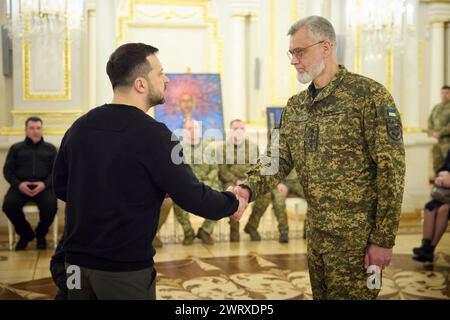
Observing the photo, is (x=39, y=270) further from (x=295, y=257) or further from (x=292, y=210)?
(x=292, y=210)

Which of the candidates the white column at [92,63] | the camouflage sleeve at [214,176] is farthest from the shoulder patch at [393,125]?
Result: the white column at [92,63]

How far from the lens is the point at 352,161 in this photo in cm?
272

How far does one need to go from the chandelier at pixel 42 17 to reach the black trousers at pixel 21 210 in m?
2.01

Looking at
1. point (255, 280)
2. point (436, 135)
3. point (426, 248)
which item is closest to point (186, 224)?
point (255, 280)

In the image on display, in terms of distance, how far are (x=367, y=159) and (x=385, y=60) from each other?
6087mm

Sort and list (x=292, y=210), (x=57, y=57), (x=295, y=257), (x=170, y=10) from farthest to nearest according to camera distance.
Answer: (x=170, y=10) → (x=292, y=210) → (x=57, y=57) → (x=295, y=257)

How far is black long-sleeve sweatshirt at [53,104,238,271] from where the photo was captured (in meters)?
2.20

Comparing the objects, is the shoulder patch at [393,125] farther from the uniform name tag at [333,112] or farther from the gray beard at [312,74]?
the gray beard at [312,74]

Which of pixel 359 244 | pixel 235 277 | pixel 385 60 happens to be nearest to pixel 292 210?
pixel 385 60

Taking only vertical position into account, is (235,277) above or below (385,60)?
below

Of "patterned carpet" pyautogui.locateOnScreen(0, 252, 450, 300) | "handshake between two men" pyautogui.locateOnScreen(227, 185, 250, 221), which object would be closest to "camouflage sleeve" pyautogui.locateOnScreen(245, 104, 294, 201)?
"handshake between two men" pyautogui.locateOnScreen(227, 185, 250, 221)

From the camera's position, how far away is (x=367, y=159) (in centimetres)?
272

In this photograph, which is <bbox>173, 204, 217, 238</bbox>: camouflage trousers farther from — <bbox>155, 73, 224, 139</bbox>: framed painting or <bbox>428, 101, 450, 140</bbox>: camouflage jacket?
<bbox>428, 101, 450, 140</bbox>: camouflage jacket

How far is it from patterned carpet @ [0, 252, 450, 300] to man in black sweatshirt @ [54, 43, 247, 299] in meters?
2.65
